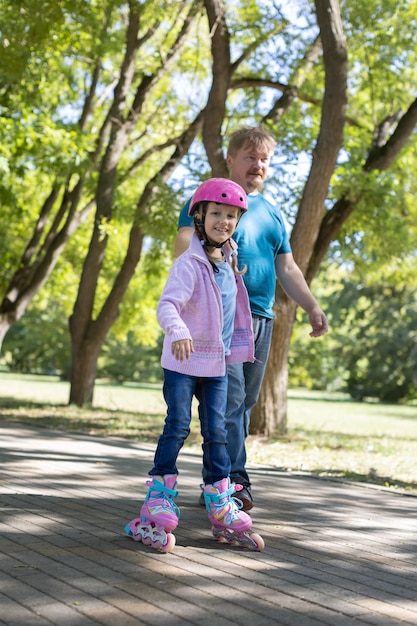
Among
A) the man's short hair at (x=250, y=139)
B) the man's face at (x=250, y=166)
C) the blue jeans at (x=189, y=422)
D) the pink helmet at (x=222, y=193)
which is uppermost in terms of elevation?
the man's short hair at (x=250, y=139)

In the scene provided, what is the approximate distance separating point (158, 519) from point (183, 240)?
158 centimetres

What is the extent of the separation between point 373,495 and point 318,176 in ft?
18.2

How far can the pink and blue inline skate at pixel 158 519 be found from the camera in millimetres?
4547

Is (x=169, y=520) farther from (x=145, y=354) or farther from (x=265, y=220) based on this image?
(x=145, y=354)

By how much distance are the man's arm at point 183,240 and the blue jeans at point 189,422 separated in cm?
75

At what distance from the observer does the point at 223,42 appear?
1270cm

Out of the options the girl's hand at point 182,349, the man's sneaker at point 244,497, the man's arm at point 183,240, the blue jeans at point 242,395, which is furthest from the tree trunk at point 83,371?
the girl's hand at point 182,349

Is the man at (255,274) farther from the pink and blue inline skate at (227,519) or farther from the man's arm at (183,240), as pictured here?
the pink and blue inline skate at (227,519)

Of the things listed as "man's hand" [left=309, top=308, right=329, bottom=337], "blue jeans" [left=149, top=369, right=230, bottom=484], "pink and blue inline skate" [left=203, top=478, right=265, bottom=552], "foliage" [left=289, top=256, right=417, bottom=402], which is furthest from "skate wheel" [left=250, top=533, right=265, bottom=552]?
"foliage" [left=289, top=256, right=417, bottom=402]

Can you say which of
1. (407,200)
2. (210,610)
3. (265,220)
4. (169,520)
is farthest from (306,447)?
(407,200)

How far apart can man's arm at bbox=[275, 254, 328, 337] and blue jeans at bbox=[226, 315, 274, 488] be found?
228mm

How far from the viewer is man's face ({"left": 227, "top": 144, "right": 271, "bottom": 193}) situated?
5617 mm

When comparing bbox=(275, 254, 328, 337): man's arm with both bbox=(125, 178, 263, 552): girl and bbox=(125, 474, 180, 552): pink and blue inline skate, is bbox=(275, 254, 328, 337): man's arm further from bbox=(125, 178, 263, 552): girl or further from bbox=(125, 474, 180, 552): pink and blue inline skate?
bbox=(125, 474, 180, 552): pink and blue inline skate

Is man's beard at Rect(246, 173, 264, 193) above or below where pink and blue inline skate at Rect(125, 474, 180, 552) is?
above
